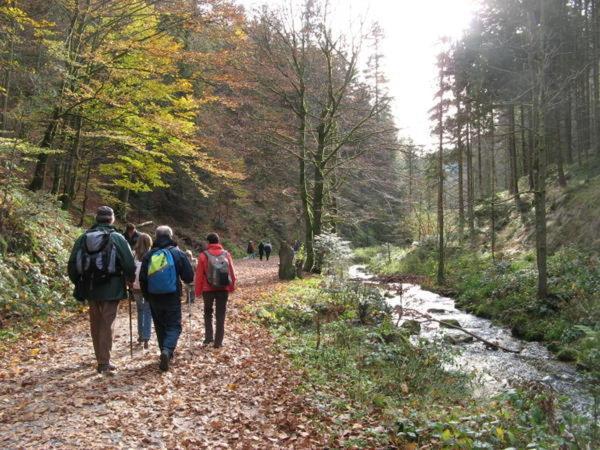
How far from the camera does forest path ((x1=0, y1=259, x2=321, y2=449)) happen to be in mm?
4555

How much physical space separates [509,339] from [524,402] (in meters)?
7.52

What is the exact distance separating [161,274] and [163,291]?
0.79 ft

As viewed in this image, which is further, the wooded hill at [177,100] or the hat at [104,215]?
the wooded hill at [177,100]

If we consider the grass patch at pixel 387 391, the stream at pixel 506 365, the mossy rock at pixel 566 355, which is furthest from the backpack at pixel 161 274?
the mossy rock at pixel 566 355

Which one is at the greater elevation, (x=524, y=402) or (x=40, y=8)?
(x=40, y=8)

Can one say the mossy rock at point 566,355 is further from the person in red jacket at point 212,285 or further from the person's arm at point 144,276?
the person's arm at point 144,276

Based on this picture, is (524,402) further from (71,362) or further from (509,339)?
(509,339)

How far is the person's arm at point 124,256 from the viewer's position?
6012 millimetres

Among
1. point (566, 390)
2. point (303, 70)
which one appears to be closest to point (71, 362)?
point (566, 390)

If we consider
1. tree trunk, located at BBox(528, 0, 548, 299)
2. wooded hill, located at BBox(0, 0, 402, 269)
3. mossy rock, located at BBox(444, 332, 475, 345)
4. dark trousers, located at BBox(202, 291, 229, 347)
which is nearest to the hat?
dark trousers, located at BBox(202, 291, 229, 347)

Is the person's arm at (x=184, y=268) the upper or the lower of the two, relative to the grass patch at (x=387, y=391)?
upper

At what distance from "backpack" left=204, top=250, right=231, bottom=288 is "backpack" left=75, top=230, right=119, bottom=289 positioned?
199cm

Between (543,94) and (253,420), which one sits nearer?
(253,420)

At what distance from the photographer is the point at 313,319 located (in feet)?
36.0
